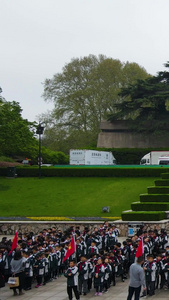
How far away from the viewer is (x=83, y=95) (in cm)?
6712

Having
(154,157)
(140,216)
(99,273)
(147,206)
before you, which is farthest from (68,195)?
(99,273)

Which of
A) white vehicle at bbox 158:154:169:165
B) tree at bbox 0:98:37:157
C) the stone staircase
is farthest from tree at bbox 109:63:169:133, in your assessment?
the stone staircase

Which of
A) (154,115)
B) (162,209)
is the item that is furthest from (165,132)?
(162,209)

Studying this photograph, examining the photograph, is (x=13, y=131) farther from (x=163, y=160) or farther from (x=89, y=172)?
(x=163, y=160)

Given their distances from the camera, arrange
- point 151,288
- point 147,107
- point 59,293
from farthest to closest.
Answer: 1. point 147,107
2. point 59,293
3. point 151,288

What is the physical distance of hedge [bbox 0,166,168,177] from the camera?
41784 millimetres

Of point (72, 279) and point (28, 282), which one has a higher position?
point (72, 279)

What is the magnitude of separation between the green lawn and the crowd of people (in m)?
11.6

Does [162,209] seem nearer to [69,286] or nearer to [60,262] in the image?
[60,262]

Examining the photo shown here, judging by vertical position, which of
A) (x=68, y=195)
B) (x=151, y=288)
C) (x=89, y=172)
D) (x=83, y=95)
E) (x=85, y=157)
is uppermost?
(x=83, y=95)

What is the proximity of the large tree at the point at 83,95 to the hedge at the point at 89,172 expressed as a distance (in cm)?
2261

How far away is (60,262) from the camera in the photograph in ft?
58.7

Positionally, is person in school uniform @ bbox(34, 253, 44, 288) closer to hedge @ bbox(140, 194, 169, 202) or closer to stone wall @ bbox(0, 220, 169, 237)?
stone wall @ bbox(0, 220, 169, 237)

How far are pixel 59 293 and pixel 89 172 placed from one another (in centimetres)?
2688
